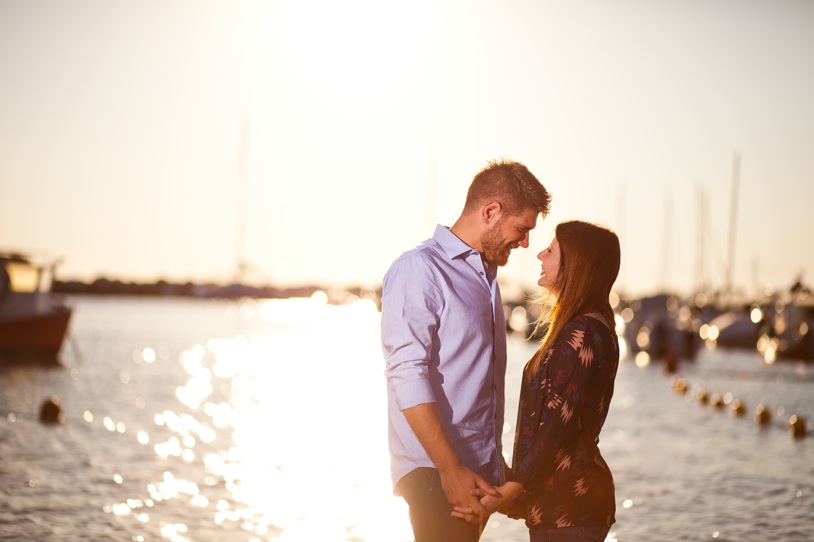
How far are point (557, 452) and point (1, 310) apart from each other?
42324 mm

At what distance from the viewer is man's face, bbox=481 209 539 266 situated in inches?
166

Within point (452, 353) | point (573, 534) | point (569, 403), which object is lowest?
point (573, 534)

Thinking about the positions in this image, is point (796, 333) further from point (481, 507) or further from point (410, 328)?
point (410, 328)

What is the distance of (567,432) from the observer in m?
4.12

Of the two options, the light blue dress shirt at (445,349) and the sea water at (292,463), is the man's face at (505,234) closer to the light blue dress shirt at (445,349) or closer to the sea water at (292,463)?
the light blue dress shirt at (445,349)

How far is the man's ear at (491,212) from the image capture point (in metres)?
4.21

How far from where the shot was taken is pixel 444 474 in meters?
3.98

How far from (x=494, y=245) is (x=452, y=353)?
1.75 feet

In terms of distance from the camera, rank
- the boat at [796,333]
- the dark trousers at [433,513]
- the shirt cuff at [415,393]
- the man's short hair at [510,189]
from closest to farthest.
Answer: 1. the shirt cuff at [415,393]
2. the dark trousers at [433,513]
3. the man's short hair at [510,189]
4. the boat at [796,333]

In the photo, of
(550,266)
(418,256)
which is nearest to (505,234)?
(550,266)

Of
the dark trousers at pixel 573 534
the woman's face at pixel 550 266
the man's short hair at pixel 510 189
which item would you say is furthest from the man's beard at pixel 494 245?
the dark trousers at pixel 573 534

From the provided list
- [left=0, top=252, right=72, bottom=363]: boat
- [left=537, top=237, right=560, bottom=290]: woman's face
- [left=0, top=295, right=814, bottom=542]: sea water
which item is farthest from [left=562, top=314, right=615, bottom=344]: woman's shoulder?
[left=0, top=252, right=72, bottom=363]: boat

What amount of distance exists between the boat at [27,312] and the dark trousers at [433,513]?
1629 inches

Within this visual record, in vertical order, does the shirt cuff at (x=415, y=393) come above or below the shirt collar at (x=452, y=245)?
below
